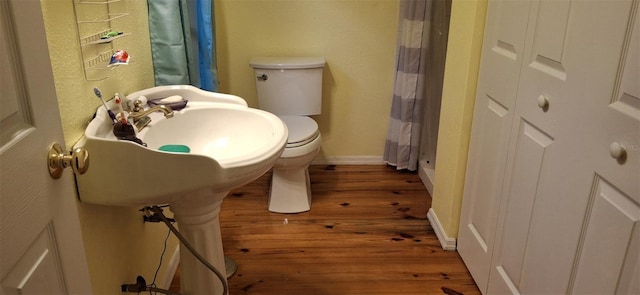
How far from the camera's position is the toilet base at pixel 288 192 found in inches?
99.5

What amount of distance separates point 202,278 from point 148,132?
1.70 ft

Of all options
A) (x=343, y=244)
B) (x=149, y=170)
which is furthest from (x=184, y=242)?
(x=343, y=244)

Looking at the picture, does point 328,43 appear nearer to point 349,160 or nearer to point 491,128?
point 349,160

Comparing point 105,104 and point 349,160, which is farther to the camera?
point 349,160

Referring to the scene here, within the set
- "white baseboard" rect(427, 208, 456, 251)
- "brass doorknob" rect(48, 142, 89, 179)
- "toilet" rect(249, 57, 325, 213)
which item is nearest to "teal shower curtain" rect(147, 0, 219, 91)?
"toilet" rect(249, 57, 325, 213)

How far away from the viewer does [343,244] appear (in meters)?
2.23

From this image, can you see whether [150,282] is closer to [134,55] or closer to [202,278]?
[202,278]

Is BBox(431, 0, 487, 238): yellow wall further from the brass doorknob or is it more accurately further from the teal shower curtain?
the brass doorknob

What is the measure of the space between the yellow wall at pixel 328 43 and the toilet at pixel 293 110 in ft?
0.43

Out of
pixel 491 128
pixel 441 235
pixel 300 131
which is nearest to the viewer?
pixel 491 128

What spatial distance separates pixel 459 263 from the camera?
2.08 m

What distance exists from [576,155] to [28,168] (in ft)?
3.95

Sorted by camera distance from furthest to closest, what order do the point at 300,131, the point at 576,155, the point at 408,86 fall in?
the point at 408,86 < the point at 300,131 < the point at 576,155

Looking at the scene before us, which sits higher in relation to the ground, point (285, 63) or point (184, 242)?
point (285, 63)
